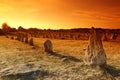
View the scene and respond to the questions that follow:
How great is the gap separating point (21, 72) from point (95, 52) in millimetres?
5181

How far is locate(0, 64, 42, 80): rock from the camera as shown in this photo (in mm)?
17138

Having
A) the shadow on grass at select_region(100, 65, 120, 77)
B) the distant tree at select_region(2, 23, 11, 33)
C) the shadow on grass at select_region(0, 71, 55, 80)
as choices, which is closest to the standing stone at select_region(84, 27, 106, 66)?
the shadow on grass at select_region(100, 65, 120, 77)

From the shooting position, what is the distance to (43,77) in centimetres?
1712

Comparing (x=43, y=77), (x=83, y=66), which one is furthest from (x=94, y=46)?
(x=43, y=77)

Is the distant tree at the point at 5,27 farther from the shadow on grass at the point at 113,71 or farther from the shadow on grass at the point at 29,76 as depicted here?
the shadow on grass at the point at 29,76

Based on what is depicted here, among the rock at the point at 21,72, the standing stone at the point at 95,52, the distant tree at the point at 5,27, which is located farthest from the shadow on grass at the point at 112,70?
the distant tree at the point at 5,27

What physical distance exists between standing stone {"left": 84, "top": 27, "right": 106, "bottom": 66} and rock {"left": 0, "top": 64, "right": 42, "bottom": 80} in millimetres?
3496

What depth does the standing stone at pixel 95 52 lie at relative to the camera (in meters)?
19.4

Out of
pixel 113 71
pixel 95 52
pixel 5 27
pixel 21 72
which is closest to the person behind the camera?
pixel 21 72

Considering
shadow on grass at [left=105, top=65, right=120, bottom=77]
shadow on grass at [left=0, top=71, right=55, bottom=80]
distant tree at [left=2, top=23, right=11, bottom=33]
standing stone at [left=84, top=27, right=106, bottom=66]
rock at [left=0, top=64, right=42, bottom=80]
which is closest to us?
shadow on grass at [left=0, top=71, right=55, bottom=80]

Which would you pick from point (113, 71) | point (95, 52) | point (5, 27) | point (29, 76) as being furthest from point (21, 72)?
point (5, 27)

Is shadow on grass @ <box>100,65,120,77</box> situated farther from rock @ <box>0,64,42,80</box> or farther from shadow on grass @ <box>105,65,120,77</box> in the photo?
rock @ <box>0,64,42,80</box>

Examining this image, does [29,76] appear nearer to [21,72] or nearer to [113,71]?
[21,72]

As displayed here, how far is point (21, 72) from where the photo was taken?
58.2 feet
